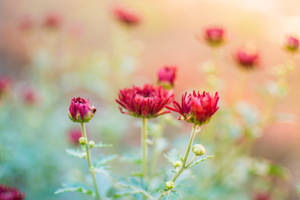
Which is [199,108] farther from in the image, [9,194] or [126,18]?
[126,18]

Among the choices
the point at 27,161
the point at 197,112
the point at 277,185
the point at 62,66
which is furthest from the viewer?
the point at 62,66

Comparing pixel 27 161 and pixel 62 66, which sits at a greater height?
pixel 62 66

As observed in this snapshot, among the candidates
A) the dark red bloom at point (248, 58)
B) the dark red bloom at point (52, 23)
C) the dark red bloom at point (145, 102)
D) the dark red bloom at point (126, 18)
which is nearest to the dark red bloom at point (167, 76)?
the dark red bloom at point (145, 102)

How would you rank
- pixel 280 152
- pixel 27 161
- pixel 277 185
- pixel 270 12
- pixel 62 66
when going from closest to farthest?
pixel 27 161 < pixel 277 185 < pixel 280 152 < pixel 62 66 < pixel 270 12

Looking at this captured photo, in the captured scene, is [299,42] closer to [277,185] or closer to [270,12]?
[277,185]

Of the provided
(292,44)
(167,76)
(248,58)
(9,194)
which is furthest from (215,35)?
(9,194)

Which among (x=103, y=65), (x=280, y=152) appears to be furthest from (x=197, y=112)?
(x=280, y=152)

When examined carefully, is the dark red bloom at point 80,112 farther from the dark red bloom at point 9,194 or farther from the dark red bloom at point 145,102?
the dark red bloom at point 9,194
